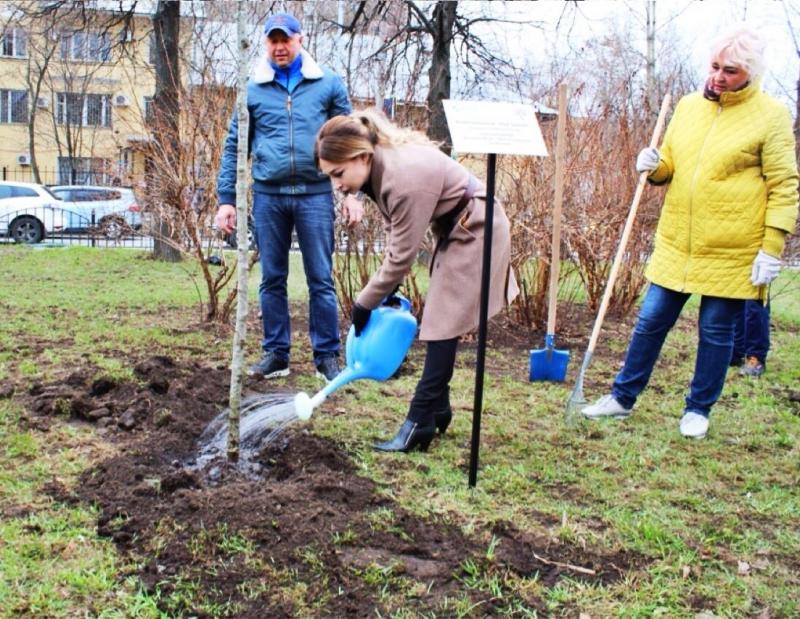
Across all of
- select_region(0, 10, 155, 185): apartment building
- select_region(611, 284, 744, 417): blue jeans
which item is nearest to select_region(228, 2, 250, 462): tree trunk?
select_region(611, 284, 744, 417): blue jeans

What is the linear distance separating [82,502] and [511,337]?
3.82 metres

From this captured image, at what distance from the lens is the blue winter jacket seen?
4391 millimetres

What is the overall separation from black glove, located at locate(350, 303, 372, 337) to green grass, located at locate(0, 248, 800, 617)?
54 centimetres

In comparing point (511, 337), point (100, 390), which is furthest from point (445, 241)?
point (511, 337)

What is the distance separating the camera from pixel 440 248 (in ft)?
11.2

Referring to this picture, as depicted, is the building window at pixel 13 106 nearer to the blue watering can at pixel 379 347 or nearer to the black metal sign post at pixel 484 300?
the blue watering can at pixel 379 347

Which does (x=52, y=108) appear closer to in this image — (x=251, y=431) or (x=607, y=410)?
(x=251, y=431)

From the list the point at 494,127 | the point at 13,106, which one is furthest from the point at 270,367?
the point at 13,106

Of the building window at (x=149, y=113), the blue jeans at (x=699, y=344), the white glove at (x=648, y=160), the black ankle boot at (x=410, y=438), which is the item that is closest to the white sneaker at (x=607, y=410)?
the blue jeans at (x=699, y=344)

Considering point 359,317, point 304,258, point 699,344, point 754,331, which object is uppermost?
point 304,258

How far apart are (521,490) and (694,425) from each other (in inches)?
47.7

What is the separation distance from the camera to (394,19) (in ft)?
41.7

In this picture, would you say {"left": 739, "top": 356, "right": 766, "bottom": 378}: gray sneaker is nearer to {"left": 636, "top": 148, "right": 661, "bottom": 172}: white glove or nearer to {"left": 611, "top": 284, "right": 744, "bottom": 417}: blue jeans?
{"left": 611, "top": 284, "right": 744, "bottom": 417}: blue jeans

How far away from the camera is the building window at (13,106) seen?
3809cm
